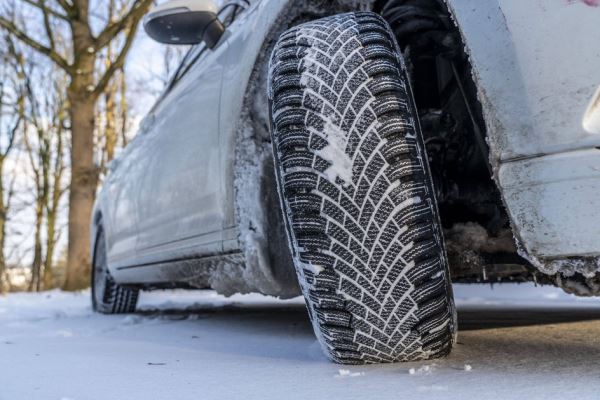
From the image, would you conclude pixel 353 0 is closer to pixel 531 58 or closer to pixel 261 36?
pixel 261 36

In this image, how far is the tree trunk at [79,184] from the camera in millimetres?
10547

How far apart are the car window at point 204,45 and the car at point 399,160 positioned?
0.31 meters

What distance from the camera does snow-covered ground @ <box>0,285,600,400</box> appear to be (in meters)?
1.42

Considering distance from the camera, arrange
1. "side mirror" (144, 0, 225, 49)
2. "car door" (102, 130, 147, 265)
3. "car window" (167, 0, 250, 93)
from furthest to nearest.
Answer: "car door" (102, 130, 147, 265), "car window" (167, 0, 250, 93), "side mirror" (144, 0, 225, 49)

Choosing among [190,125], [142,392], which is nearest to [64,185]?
[190,125]

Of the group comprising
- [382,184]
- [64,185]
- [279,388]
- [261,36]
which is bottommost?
[279,388]

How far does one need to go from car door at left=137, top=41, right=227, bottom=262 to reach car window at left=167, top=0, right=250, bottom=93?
0.01m

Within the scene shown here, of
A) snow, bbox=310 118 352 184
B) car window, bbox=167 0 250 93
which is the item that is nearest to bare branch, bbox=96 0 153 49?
car window, bbox=167 0 250 93

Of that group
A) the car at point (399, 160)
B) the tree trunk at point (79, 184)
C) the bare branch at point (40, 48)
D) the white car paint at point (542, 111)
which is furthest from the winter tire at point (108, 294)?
the bare branch at point (40, 48)

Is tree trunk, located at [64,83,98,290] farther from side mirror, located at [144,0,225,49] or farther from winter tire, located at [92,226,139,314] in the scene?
side mirror, located at [144,0,225,49]

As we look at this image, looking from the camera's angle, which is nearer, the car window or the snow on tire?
the snow on tire

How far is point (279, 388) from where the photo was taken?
1.49m

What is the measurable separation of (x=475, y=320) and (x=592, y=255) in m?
1.90

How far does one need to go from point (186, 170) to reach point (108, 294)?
208cm
